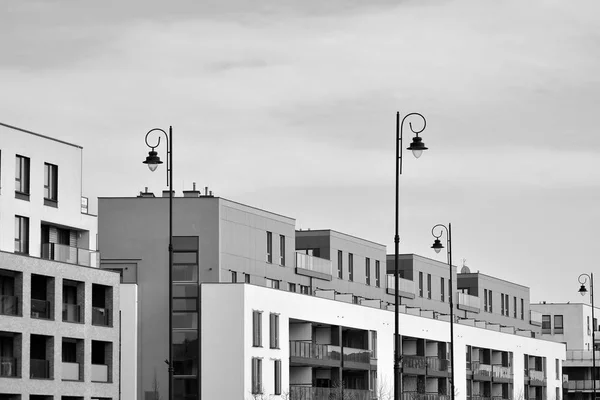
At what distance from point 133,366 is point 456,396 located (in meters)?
34.8

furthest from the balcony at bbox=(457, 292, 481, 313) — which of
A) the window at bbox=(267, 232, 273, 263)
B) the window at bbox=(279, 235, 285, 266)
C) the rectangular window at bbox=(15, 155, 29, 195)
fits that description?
the rectangular window at bbox=(15, 155, 29, 195)

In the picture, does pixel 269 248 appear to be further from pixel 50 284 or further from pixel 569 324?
pixel 569 324

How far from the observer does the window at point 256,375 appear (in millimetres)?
69938

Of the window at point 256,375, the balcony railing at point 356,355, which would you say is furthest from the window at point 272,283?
the window at point 256,375

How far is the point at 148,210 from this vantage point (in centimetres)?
7381

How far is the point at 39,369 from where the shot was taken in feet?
193

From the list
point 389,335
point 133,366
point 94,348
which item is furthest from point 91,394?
point 389,335

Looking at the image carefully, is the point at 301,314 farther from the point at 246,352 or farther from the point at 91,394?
the point at 91,394

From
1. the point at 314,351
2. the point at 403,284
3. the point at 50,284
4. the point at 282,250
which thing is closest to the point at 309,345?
the point at 314,351

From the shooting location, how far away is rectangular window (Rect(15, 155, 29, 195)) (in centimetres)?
6053

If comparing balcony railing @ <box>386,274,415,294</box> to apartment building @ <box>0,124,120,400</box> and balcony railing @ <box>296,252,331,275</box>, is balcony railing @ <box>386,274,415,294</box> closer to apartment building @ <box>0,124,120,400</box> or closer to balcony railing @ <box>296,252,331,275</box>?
balcony railing @ <box>296,252,331,275</box>

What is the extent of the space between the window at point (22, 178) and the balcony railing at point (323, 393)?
66.8 feet

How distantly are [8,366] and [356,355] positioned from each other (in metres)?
29.7

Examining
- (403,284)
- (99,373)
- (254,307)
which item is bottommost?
(99,373)
